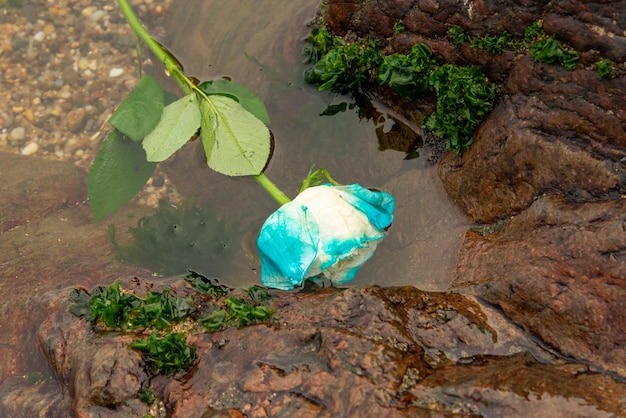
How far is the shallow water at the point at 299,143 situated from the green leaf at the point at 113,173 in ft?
0.99

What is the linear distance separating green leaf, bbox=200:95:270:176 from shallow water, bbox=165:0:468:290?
0.23m

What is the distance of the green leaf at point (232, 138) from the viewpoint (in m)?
3.25

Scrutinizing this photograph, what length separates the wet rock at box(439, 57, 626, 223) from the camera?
2299 millimetres

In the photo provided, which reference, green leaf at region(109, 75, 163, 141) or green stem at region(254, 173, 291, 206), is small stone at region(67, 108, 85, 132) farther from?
green stem at region(254, 173, 291, 206)

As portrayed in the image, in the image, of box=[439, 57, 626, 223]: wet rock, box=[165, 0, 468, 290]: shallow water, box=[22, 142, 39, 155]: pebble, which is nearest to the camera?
box=[439, 57, 626, 223]: wet rock

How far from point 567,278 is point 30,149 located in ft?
12.0

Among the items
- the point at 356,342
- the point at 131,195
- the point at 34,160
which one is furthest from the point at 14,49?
the point at 356,342

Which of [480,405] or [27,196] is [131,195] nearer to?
[27,196]

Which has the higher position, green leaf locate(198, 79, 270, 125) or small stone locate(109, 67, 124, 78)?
green leaf locate(198, 79, 270, 125)

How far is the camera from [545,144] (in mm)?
2469

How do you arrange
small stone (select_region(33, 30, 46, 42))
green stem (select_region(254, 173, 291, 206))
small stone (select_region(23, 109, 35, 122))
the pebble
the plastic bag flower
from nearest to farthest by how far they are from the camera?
the plastic bag flower, green stem (select_region(254, 173, 291, 206)), the pebble, small stone (select_region(23, 109, 35, 122)), small stone (select_region(33, 30, 46, 42))

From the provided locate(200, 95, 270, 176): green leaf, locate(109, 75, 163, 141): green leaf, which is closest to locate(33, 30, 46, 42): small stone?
locate(109, 75, 163, 141): green leaf

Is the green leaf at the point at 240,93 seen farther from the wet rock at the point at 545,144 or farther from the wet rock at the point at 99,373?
the wet rock at the point at 99,373

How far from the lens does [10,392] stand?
2.61 m
